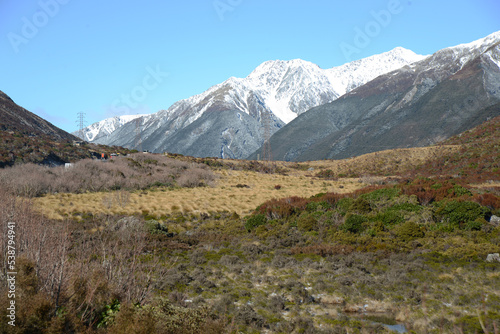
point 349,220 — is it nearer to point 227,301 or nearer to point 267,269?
point 267,269

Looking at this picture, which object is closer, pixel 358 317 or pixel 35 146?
pixel 358 317

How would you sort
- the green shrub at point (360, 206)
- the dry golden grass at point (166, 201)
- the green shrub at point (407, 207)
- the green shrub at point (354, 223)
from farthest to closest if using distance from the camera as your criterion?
the dry golden grass at point (166, 201), the green shrub at point (360, 206), the green shrub at point (407, 207), the green shrub at point (354, 223)

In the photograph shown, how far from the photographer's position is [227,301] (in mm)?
9453

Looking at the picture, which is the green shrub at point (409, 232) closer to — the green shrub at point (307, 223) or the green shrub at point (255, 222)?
the green shrub at point (307, 223)

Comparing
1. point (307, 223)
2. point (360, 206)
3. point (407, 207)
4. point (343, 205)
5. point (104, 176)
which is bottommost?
point (307, 223)

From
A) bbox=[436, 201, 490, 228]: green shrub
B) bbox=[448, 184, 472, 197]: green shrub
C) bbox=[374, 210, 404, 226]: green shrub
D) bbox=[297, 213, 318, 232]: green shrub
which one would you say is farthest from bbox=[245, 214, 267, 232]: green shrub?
bbox=[448, 184, 472, 197]: green shrub

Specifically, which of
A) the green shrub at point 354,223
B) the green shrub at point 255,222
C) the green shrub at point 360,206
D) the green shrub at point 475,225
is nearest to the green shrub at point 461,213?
the green shrub at point 475,225

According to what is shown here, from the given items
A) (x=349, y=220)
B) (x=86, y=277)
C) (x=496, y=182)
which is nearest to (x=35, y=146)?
(x=349, y=220)

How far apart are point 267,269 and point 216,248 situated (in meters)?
4.12

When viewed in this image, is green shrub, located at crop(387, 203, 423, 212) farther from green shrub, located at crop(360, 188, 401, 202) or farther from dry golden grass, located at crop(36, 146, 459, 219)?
dry golden grass, located at crop(36, 146, 459, 219)

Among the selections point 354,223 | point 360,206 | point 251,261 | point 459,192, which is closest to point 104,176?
point 251,261

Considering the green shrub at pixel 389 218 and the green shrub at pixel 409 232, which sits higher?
the green shrub at pixel 389 218

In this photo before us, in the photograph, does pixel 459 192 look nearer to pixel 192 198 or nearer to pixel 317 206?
pixel 317 206

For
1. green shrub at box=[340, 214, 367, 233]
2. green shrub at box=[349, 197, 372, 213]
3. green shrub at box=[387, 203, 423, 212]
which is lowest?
green shrub at box=[340, 214, 367, 233]
